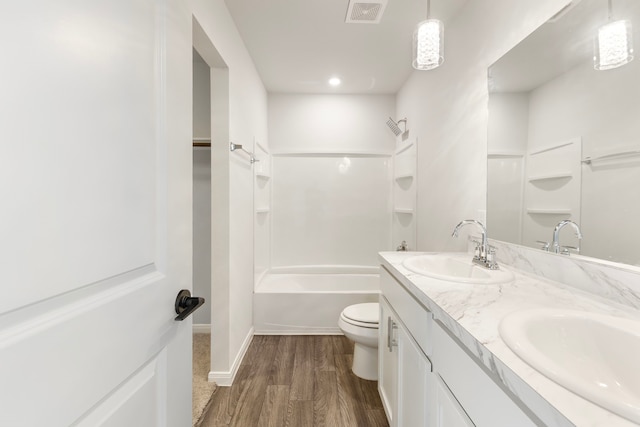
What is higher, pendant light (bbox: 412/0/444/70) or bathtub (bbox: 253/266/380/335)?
pendant light (bbox: 412/0/444/70)

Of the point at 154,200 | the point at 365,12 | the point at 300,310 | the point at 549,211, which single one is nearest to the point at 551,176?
the point at 549,211

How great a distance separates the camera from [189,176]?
91 cm

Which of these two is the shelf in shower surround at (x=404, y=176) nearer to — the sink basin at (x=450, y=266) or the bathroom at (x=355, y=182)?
the bathroom at (x=355, y=182)

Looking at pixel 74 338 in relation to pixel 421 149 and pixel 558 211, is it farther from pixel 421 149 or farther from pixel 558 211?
pixel 421 149

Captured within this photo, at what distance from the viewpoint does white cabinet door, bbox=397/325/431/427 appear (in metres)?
1.00

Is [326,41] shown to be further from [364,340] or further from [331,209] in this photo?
[364,340]

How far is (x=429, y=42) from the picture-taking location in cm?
142

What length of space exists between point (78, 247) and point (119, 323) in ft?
0.61

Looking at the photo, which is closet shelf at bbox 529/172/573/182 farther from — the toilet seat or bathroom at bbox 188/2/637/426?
the toilet seat

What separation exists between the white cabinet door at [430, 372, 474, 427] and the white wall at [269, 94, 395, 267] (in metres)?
2.57

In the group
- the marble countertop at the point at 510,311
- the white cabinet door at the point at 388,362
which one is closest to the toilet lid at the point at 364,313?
the white cabinet door at the point at 388,362

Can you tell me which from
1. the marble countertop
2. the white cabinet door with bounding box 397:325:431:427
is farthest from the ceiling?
the white cabinet door with bounding box 397:325:431:427

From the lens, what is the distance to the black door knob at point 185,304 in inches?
31.1

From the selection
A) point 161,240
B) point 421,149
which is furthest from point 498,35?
point 161,240
